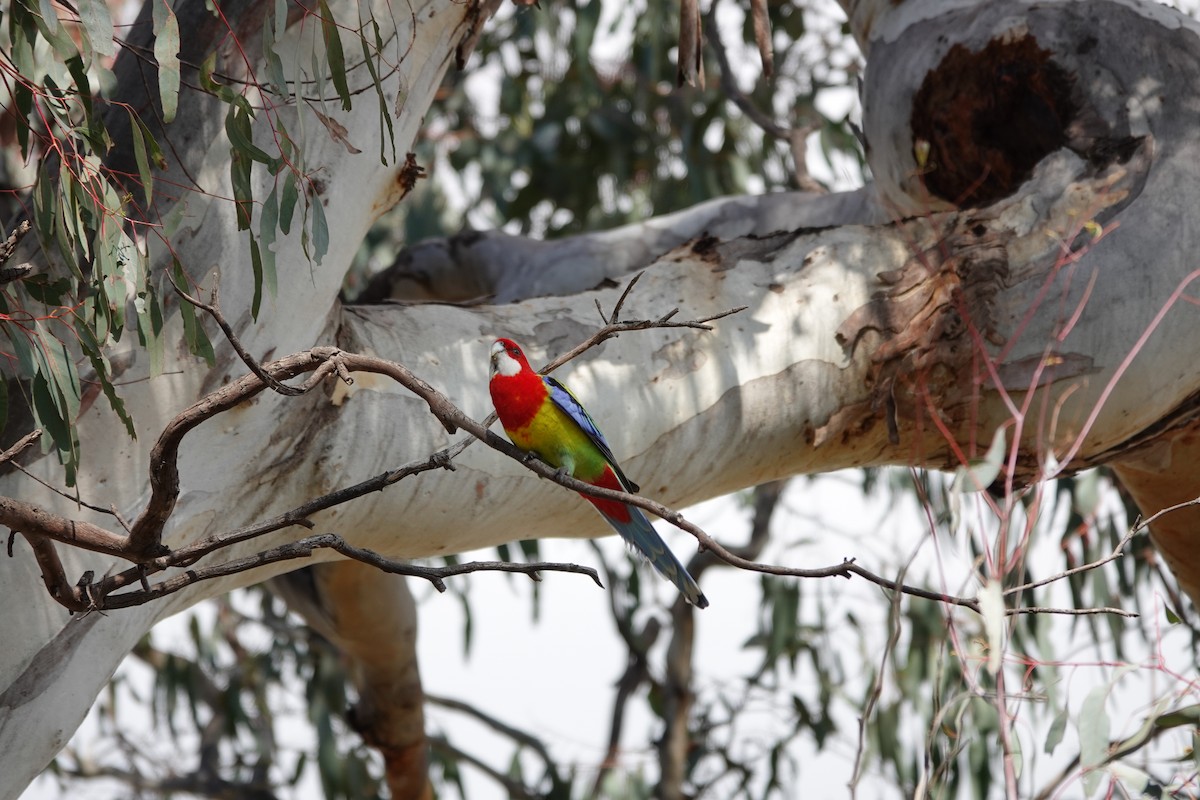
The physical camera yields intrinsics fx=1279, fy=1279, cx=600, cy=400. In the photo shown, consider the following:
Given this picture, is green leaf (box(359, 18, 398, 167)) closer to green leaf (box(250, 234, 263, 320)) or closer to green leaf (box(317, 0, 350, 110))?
green leaf (box(317, 0, 350, 110))

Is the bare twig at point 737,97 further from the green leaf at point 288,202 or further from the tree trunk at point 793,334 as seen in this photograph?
the green leaf at point 288,202

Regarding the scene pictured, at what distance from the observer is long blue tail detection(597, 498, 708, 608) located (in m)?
1.68

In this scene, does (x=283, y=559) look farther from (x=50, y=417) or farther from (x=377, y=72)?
(x=377, y=72)

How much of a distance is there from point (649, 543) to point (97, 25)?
3.14 feet

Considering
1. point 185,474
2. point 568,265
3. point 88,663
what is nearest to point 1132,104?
point 568,265

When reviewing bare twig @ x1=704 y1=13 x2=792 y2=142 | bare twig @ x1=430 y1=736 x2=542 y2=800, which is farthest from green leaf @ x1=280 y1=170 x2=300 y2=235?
bare twig @ x1=430 y1=736 x2=542 y2=800

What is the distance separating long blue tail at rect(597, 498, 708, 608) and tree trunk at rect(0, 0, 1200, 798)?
0.14 meters

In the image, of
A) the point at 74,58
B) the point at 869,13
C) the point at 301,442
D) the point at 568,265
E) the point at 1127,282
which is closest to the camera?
the point at 74,58

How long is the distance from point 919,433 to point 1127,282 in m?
0.40

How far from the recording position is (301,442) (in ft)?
5.63

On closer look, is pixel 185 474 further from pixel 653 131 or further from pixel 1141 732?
pixel 653 131

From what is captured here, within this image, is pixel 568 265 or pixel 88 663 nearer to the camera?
pixel 88 663

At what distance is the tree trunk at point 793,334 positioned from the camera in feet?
5.52

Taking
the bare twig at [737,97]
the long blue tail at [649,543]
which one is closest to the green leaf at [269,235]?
the long blue tail at [649,543]
